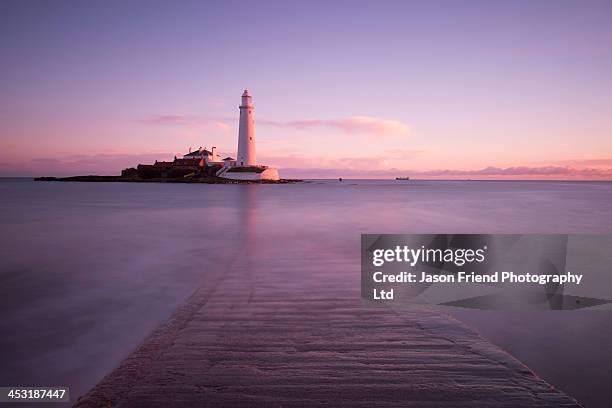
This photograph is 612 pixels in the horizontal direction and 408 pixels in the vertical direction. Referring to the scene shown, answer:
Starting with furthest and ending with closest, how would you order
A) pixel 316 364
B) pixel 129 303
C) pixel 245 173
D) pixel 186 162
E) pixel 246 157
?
pixel 186 162, pixel 245 173, pixel 246 157, pixel 129 303, pixel 316 364

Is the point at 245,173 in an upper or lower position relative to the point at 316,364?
upper

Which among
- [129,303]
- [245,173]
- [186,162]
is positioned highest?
[186,162]

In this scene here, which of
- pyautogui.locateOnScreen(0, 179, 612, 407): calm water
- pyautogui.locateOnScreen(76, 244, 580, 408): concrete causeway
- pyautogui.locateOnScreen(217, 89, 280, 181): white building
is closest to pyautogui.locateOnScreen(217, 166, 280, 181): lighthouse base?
pyautogui.locateOnScreen(217, 89, 280, 181): white building

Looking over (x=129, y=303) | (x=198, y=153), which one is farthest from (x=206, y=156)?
(x=129, y=303)

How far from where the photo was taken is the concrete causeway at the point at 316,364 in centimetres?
375

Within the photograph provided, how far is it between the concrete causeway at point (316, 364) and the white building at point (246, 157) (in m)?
80.9

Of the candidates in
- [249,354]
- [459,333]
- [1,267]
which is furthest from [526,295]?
[1,267]

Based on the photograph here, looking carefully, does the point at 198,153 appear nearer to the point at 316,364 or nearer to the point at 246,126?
the point at 246,126

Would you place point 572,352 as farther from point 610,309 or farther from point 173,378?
point 173,378

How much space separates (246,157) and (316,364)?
90.1 m

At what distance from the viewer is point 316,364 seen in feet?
14.3

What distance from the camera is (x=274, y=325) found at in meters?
5.67

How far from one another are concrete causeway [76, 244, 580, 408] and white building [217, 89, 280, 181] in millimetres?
80920

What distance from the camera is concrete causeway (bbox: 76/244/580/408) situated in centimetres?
375
